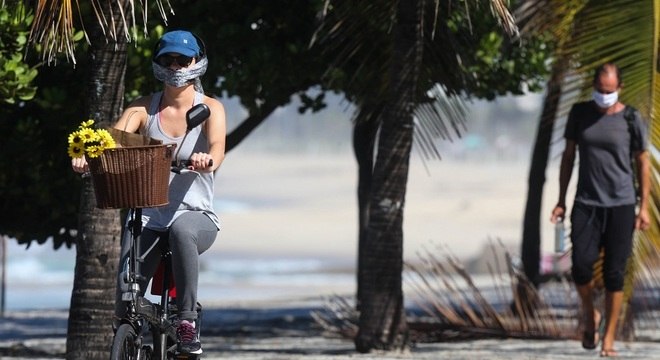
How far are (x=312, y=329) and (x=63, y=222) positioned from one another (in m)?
3.16

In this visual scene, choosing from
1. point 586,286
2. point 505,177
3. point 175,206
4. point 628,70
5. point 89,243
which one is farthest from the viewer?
point 505,177

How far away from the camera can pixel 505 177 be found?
88.6 m

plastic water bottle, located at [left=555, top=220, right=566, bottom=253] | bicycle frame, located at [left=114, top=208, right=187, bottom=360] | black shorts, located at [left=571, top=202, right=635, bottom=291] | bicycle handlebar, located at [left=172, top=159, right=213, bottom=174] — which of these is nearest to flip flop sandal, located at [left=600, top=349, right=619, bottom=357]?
black shorts, located at [left=571, top=202, right=635, bottom=291]

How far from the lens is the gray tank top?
6.26 meters

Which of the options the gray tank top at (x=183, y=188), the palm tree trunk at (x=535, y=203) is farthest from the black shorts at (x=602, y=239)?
the gray tank top at (x=183, y=188)

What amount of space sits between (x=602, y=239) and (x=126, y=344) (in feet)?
13.4

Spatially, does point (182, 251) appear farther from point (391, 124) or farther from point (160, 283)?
point (391, 124)

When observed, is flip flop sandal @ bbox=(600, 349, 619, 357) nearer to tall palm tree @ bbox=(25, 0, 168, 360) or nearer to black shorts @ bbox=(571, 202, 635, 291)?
black shorts @ bbox=(571, 202, 635, 291)

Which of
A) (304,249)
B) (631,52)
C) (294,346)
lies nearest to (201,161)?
(631,52)

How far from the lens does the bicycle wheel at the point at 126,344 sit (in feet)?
19.3

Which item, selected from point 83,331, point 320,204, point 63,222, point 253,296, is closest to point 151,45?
point 63,222

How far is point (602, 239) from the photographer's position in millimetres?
9273

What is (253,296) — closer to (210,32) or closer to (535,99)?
(210,32)

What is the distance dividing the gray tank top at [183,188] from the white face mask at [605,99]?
3440 mm
